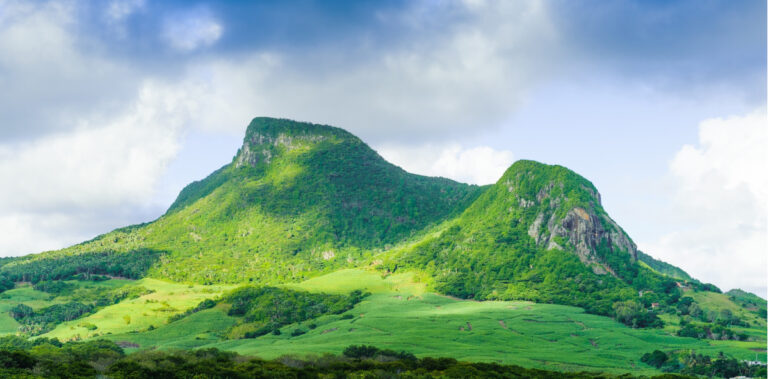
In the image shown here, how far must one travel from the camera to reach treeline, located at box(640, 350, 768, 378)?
108 metres

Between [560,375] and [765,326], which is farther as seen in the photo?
[765,326]

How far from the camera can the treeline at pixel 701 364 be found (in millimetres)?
108438

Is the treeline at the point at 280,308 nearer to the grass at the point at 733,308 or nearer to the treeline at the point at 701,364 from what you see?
the treeline at the point at 701,364

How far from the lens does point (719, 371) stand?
10938 centimetres

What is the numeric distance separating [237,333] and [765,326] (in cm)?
15148

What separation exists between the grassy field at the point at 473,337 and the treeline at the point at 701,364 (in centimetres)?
380

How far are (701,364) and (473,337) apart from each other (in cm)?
4675

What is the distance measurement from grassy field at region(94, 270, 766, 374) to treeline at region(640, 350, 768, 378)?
3.80 meters

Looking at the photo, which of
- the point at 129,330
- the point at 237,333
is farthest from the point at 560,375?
the point at 129,330

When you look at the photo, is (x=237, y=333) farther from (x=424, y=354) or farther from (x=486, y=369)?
(x=486, y=369)

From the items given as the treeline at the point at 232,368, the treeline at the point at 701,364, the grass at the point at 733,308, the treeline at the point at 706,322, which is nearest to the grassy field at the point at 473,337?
the treeline at the point at 701,364

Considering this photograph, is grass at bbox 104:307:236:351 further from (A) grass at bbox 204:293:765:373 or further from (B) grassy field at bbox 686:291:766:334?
(B) grassy field at bbox 686:291:766:334

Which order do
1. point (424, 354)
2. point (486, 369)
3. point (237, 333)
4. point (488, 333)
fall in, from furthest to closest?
point (237, 333) → point (488, 333) → point (424, 354) → point (486, 369)

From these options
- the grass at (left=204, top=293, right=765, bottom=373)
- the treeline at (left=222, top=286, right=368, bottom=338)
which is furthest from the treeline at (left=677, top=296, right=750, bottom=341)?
the treeline at (left=222, top=286, right=368, bottom=338)
